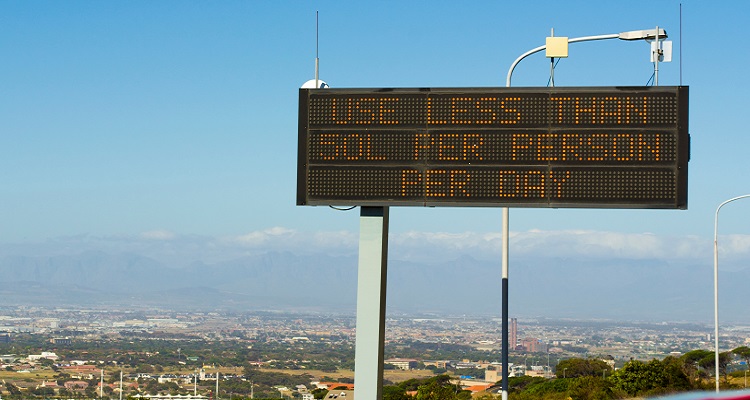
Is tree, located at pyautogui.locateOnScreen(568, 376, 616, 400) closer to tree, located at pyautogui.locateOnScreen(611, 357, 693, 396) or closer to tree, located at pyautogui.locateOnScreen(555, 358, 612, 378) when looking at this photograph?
tree, located at pyautogui.locateOnScreen(611, 357, 693, 396)

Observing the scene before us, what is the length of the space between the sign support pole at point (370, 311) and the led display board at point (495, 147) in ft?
4.11

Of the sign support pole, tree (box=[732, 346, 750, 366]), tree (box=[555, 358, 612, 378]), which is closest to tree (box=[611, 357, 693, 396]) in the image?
tree (box=[555, 358, 612, 378])

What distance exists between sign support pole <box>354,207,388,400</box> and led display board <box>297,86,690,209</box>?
4.11ft

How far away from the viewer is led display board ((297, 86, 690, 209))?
1834 cm

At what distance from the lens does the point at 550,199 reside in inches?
729

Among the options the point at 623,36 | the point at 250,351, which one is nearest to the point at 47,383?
the point at 250,351

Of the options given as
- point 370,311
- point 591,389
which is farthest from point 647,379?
point 370,311

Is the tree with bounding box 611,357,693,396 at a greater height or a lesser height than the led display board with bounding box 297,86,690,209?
lesser

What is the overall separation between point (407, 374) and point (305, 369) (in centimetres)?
1874

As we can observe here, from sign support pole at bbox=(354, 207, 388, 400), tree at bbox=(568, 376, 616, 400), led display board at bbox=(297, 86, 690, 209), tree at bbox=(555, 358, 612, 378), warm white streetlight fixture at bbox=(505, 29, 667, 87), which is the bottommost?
tree at bbox=(555, 358, 612, 378)

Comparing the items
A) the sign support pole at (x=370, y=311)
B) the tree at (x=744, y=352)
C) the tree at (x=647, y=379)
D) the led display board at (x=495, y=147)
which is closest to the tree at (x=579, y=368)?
the tree at (x=744, y=352)

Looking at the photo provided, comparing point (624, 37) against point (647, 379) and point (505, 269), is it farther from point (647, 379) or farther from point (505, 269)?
point (647, 379)

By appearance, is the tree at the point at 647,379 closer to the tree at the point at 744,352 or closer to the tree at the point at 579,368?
the tree at the point at 579,368

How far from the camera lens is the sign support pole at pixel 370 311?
20.0m
